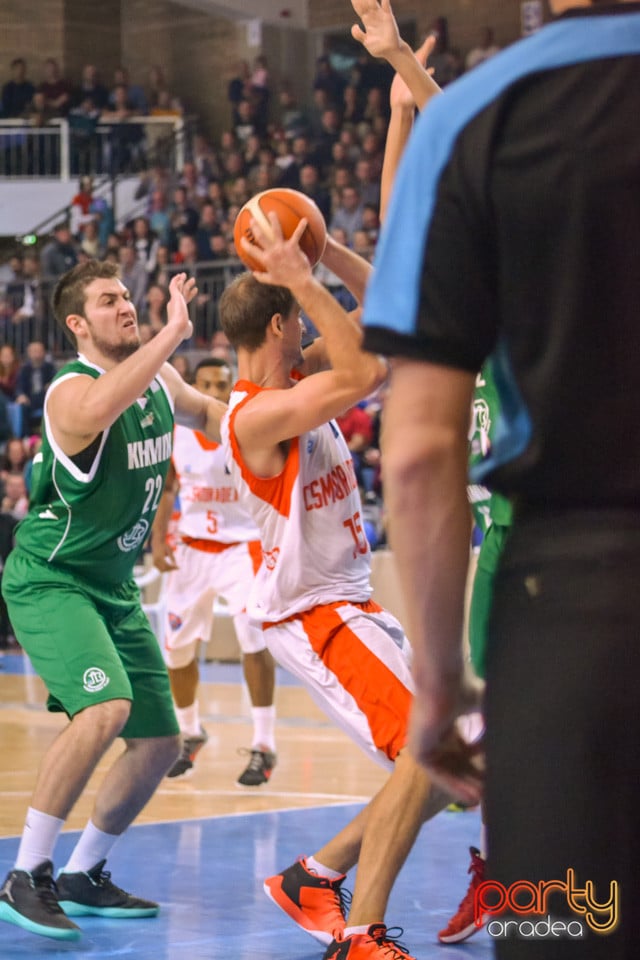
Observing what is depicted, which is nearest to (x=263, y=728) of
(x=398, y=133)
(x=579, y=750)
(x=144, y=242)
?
(x=398, y=133)

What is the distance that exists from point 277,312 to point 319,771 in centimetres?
397

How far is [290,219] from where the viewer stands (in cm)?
375

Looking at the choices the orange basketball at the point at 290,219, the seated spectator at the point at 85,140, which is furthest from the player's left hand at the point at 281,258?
the seated spectator at the point at 85,140

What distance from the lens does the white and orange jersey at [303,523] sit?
422cm

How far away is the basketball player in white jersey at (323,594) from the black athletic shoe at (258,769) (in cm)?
283

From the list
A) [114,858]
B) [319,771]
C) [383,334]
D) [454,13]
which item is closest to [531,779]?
[383,334]

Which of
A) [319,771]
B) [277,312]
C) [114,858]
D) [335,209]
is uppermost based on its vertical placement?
[277,312]

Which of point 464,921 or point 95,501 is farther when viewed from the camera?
point 95,501

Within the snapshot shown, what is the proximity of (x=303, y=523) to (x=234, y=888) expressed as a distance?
165 centimetres

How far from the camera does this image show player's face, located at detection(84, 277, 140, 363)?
16.8ft

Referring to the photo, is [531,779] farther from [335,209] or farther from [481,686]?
[335,209]

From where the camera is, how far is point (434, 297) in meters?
1.60

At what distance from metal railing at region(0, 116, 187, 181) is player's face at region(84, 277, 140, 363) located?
1708 cm

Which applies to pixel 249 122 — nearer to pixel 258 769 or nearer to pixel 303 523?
pixel 258 769
